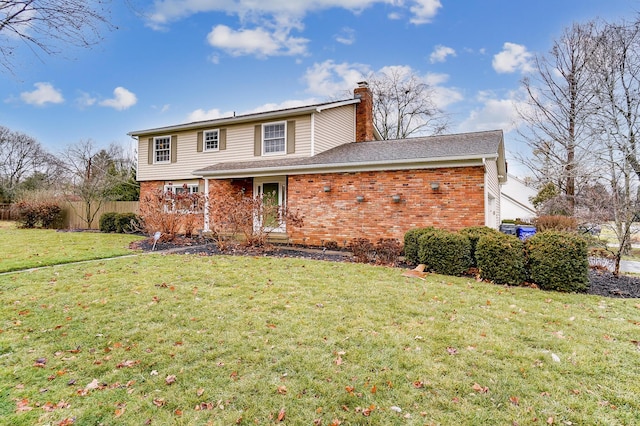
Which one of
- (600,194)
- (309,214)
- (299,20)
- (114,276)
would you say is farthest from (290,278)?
(299,20)

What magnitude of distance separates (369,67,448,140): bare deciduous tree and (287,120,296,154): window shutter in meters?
15.8

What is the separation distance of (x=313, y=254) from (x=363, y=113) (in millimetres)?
8952

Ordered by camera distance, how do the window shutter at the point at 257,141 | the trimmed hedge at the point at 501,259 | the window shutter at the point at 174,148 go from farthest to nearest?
the window shutter at the point at 174,148 < the window shutter at the point at 257,141 < the trimmed hedge at the point at 501,259

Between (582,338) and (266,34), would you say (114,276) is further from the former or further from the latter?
(266,34)

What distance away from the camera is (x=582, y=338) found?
418 centimetres

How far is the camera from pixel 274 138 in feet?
47.9

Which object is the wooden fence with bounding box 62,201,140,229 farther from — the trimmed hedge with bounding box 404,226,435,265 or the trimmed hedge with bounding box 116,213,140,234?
the trimmed hedge with bounding box 404,226,435,265

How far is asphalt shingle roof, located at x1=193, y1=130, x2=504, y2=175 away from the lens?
394 inches

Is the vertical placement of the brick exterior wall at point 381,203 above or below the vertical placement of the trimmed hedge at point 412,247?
above

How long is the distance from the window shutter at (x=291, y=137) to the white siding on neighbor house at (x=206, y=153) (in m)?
0.12

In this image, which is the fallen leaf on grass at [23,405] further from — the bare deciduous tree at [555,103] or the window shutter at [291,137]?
the bare deciduous tree at [555,103]

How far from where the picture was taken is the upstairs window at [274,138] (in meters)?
14.4

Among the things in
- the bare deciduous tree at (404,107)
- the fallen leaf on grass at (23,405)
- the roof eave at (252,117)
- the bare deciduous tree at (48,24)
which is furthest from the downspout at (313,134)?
the bare deciduous tree at (404,107)

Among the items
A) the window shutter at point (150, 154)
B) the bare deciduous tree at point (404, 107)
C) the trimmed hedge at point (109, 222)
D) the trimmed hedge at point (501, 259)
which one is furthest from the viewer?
the bare deciduous tree at point (404, 107)
